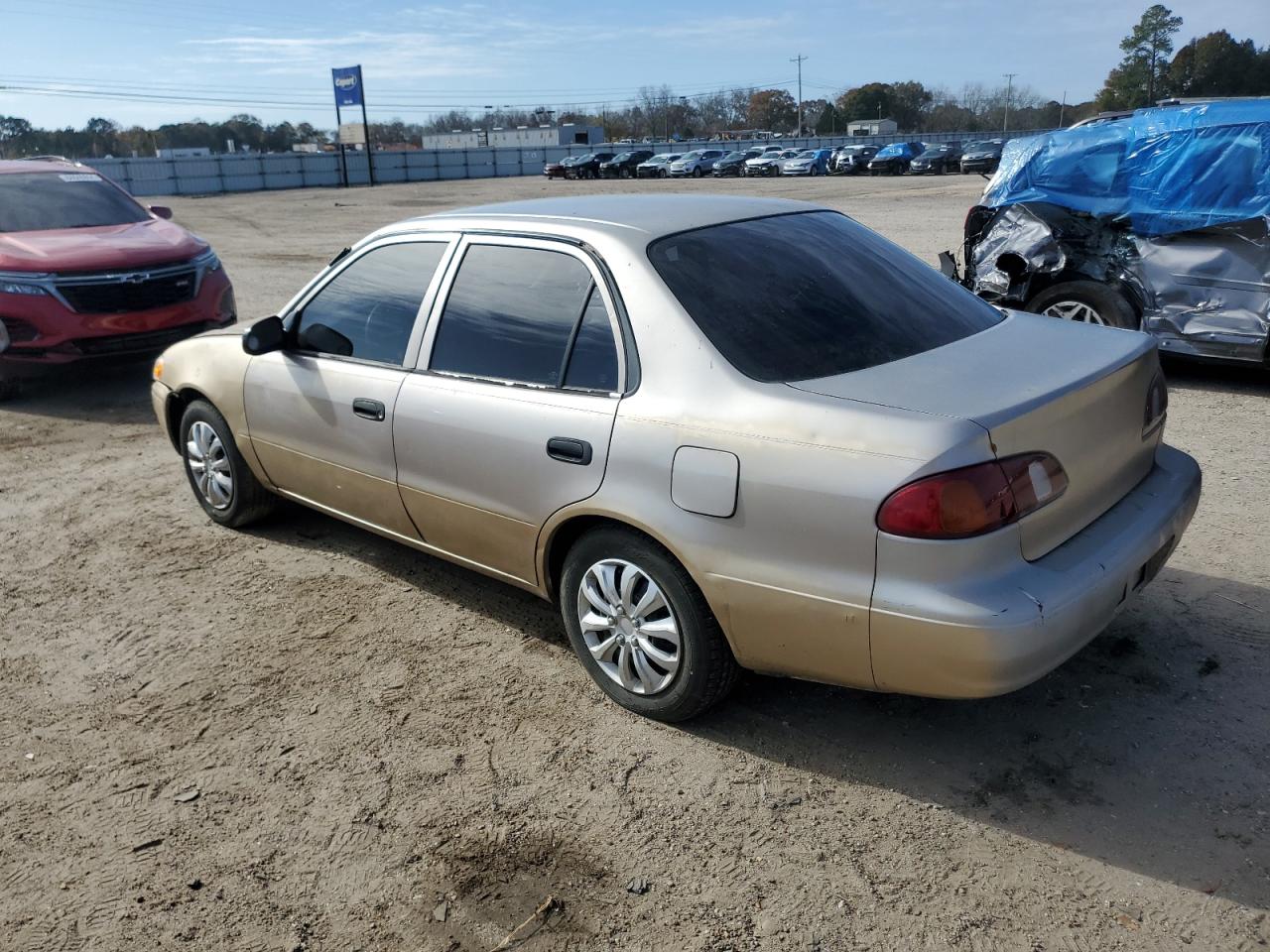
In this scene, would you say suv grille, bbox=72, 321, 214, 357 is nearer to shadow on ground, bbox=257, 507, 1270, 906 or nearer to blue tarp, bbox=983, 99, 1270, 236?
shadow on ground, bbox=257, 507, 1270, 906

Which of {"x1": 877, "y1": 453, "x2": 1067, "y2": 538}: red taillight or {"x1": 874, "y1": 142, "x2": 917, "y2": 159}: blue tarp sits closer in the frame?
{"x1": 877, "y1": 453, "x2": 1067, "y2": 538}: red taillight

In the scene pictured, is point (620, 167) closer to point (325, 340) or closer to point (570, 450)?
point (325, 340)

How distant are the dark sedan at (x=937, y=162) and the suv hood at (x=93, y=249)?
4333 centimetres

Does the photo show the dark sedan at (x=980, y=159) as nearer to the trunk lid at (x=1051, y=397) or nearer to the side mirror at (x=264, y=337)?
the side mirror at (x=264, y=337)

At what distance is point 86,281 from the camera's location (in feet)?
27.0

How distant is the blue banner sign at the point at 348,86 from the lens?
61688 mm

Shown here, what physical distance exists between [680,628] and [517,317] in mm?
1323

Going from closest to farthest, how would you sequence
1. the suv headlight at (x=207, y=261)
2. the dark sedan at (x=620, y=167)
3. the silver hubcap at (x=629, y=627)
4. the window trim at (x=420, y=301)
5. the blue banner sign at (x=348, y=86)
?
1. the silver hubcap at (x=629, y=627)
2. the window trim at (x=420, y=301)
3. the suv headlight at (x=207, y=261)
4. the dark sedan at (x=620, y=167)
5. the blue banner sign at (x=348, y=86)

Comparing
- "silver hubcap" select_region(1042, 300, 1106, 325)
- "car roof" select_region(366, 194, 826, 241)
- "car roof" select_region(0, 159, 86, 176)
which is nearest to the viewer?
"car roof" select_region(366, 194, 826, 241)

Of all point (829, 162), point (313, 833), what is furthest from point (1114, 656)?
point (829, 162)

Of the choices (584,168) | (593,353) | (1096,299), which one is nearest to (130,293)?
(593,353)

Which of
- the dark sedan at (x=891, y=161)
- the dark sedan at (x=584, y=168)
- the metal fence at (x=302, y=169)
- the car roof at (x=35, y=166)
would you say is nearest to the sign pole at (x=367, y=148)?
the metal fence at (x=302, y=169)

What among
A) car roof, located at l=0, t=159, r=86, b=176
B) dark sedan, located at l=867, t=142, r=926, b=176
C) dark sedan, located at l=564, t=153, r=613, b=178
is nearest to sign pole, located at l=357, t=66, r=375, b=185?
dark sedan, located at l=564, t=153, r=613, b=178

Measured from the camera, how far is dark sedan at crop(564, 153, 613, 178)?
53.8 metres
